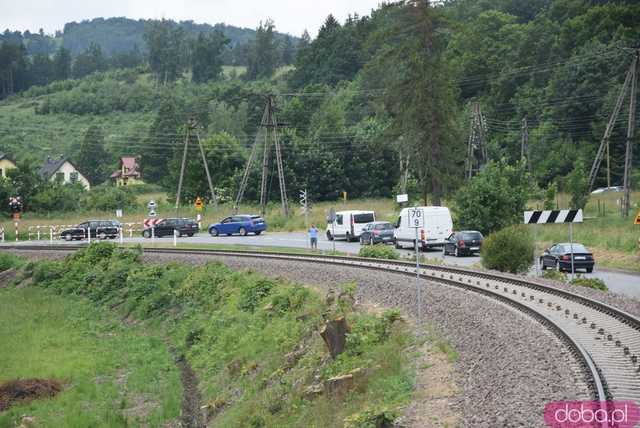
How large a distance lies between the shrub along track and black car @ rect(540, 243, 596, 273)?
7546 mm

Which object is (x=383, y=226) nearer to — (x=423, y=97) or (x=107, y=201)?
(x=423, y=97)

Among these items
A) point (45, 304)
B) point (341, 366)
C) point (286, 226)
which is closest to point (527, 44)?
point (286, 226)

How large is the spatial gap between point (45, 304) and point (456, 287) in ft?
69.3

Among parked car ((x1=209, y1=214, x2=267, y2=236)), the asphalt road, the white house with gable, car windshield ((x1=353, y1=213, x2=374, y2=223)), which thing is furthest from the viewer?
the white house with gable

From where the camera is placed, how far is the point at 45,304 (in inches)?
1577

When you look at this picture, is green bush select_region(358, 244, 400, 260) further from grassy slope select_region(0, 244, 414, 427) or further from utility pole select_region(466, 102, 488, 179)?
utility pole select_region(466, 102, 488, 179)

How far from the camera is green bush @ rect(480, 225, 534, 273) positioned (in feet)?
111

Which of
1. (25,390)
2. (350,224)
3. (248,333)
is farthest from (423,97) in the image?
(25,390)

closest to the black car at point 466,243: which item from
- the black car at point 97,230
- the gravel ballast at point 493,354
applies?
the gravel ballast at point 493,354

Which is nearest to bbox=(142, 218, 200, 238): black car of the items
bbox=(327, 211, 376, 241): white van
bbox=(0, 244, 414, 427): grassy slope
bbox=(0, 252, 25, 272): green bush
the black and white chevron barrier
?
bbox=(327, 211, 376, 241): white van

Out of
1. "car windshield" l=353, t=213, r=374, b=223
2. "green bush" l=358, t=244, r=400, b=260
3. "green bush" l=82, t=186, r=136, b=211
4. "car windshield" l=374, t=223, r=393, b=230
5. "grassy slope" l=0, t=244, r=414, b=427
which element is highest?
"green bush" l=82, t=186, r=136, b=211

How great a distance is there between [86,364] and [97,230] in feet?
119

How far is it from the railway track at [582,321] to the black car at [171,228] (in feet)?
107

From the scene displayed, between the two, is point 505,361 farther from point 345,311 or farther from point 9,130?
point 9,130
